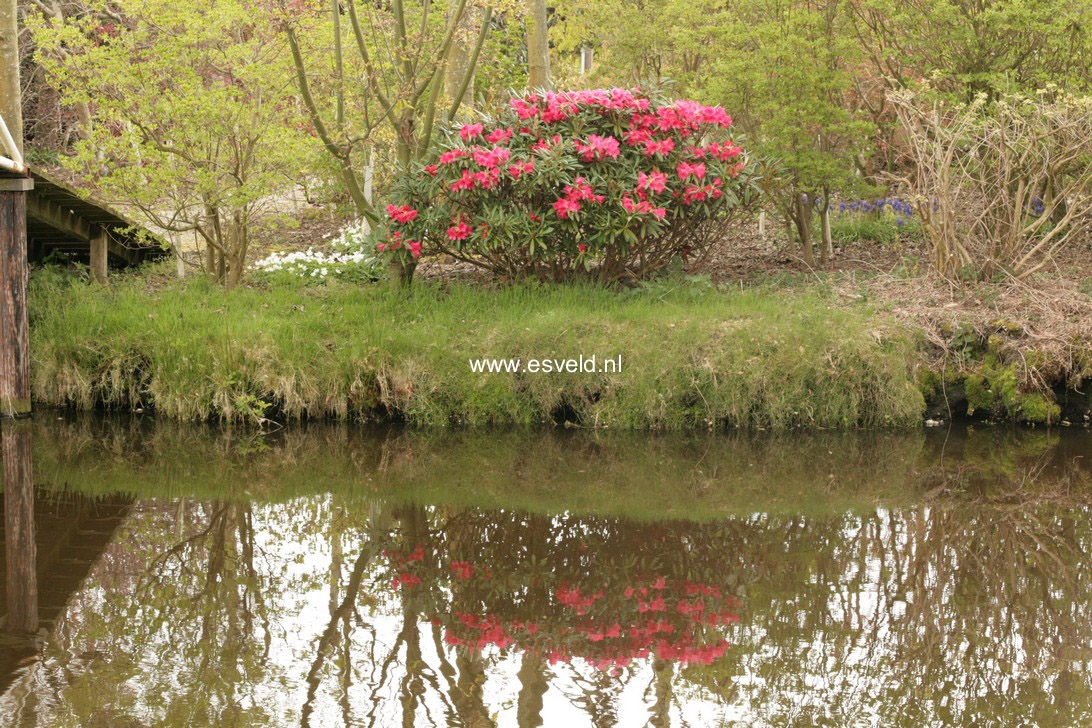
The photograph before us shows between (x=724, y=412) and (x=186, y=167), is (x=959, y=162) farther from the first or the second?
(x=186, y=167)

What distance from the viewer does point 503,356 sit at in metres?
10.2

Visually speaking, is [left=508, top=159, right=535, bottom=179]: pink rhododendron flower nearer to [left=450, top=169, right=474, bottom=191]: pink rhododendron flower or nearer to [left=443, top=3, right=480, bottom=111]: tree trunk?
[left=450, top=169, right=474, bottom=191]: pink rhododendron flower

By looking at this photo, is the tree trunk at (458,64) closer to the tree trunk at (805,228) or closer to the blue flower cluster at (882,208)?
the tree trunk at (805,228)

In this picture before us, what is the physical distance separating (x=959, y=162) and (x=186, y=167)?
25.3 ft

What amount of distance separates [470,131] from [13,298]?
4412 mm

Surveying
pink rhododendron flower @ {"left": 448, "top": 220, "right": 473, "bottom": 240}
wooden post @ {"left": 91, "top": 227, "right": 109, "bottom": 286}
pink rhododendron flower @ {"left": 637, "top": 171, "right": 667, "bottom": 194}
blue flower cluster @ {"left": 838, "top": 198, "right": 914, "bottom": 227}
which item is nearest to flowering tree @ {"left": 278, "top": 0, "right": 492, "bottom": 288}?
pink rhododendron flower @ {"left": 448, "top": 220, "right": 473, "bottom": 240}

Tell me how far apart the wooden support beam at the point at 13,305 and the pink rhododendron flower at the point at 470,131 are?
13.2 ft

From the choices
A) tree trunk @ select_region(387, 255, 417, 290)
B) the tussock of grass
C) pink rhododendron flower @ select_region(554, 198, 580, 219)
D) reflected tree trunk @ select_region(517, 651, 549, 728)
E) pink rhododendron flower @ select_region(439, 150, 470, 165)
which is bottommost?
reflected tree trunk @ select_region(517, 651, 549, 728)

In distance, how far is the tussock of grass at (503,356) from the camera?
32.5 ft

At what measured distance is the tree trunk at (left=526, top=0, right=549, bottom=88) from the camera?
13375mm

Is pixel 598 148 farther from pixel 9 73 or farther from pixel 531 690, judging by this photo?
pixel 531 690

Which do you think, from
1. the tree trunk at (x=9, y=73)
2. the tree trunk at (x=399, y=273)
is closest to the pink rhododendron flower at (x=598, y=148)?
the tree trunk at (x=399, y=273)

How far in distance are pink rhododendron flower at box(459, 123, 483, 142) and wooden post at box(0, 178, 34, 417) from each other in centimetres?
392

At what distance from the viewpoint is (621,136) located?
11.2 metres
